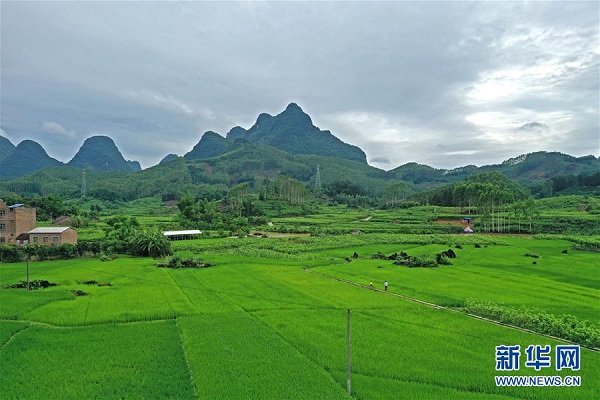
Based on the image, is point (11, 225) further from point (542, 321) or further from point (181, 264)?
point (542, 321)

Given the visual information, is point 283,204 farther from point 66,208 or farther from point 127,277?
point 127,277

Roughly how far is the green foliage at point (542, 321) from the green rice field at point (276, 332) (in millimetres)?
1009

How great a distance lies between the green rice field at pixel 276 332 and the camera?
46.7ft

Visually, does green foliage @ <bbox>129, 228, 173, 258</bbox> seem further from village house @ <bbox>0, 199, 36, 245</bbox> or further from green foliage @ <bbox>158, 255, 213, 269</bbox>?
village house @ <bbox>0, 199, 36, 245</bbox>

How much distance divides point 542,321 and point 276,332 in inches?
557

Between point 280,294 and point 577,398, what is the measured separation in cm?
1847

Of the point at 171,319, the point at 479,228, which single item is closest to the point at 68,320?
the point at 171,319

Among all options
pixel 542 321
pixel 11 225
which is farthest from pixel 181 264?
pixel 542 321

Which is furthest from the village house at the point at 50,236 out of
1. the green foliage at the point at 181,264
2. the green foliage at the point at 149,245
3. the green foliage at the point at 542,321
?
the green foliage at the point at 542,321

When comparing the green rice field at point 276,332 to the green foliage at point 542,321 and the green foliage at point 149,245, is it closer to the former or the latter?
the green foliage at point 542,321

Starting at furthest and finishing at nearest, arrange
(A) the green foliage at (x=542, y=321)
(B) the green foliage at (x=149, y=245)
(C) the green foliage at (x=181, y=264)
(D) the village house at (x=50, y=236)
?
(D) the village house at (x=50, y=236)
(B) the green foliage at (x=149, y=245)
(C) the green foliage at (x=181, y=264)
(A) the green foliage at (x=542, y=321)

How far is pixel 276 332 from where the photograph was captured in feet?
65.3

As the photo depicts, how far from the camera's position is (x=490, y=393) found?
13.8m

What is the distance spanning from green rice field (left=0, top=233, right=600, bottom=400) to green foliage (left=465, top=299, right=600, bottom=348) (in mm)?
1009
